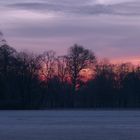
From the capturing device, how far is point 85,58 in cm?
11312

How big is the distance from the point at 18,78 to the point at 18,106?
6.79 metres

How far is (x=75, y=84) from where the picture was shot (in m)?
112

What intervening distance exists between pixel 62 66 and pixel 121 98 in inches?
451

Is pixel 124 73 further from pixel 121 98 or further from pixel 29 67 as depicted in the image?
pixel 29 67

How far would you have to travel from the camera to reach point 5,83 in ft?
317

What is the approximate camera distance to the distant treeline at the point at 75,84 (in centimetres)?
10450

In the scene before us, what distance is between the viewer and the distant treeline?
104 m

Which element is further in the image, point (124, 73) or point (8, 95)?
point (124, 73)
